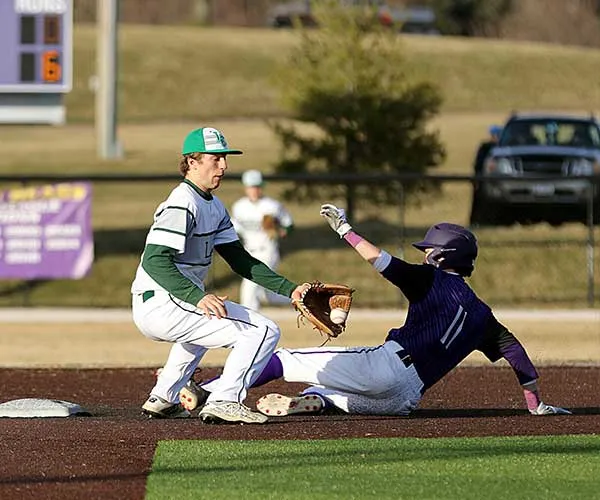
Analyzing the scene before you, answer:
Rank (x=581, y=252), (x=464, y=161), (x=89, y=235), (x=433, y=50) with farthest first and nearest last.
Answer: (x=433, y=50), (x=464, y=161), (x=581, y=252), (x=89, y=235)

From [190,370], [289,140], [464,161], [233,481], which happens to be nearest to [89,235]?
[289,140]

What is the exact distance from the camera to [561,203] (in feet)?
70.5

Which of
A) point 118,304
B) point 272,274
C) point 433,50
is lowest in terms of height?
point 118,304

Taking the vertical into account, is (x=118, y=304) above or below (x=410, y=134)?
below

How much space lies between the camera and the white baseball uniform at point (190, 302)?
27.1 ft

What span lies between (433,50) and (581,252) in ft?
115

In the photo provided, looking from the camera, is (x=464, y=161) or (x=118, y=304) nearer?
(x=118, y=304)

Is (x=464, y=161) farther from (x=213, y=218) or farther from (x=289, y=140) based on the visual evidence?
(x=213, y=218)

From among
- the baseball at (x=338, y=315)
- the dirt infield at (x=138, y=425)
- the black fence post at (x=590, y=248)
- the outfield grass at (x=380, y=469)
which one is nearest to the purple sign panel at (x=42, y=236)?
the black fence post at (x=590, y=248)

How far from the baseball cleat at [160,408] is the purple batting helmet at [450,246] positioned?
1708 millimetres

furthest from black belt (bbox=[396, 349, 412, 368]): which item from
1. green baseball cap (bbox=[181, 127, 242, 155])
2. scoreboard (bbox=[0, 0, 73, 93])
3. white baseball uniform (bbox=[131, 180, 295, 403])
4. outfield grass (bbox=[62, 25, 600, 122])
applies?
outfield grass (bbox=[62, 25, 600, 122])

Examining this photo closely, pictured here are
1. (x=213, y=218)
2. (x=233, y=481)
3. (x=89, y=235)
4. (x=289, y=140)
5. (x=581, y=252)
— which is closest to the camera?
(x=233, y=481)

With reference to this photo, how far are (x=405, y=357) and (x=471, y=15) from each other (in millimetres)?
62672

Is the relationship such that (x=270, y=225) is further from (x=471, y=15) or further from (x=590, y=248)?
(x=471, y=15)
